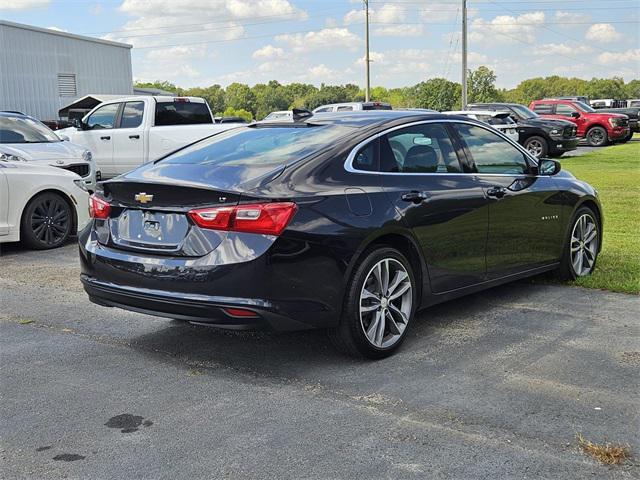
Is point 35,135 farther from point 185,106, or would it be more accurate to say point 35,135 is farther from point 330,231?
point 330,231

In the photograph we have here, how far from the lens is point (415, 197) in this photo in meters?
4.93

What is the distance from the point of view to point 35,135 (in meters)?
10.4

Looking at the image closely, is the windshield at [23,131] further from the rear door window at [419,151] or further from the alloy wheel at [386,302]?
the alloy wheel at [386,302]

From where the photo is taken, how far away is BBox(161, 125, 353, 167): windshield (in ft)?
15.4

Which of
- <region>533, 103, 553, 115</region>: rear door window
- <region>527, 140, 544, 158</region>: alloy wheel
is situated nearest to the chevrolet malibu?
<region>527, 140, 544, 158</region>: alloy wheel

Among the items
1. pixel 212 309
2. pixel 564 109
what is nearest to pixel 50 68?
pixel 564 109

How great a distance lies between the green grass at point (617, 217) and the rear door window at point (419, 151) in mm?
2047

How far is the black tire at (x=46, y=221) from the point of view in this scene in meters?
8.74

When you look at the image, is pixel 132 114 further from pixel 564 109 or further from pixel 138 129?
pixel 564 109

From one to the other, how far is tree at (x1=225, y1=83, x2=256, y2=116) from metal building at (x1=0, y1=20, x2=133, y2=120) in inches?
2476

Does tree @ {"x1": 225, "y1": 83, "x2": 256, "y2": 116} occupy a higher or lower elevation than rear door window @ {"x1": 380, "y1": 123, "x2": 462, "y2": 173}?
higher

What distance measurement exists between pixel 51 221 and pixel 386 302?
568 cm

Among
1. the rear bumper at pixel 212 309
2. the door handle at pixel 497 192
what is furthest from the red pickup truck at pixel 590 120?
the rear bumper at pixel 212 309

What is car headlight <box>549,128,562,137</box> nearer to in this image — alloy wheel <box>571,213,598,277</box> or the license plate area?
alloy wheel <box>571,213,598,277</box>
